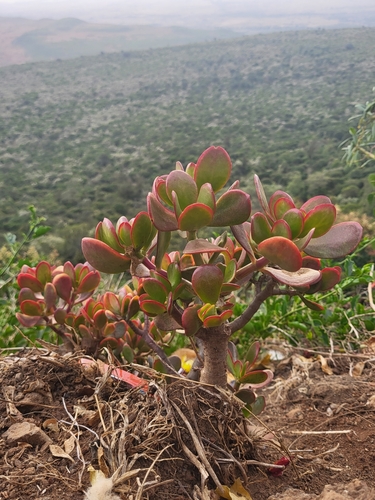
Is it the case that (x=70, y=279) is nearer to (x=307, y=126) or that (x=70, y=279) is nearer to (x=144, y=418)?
(x=144, y=418)

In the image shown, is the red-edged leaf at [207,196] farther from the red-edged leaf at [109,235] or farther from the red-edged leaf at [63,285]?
the red-edged leaf at [63,285]

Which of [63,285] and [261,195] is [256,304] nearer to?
[261,195]

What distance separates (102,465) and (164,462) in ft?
0.29

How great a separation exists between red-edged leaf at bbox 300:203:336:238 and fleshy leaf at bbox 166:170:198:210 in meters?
0.14

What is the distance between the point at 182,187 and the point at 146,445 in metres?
0.32

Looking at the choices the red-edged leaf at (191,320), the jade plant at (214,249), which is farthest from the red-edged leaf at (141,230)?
the red-edged leaf at (191,320)

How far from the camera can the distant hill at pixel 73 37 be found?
46.7m

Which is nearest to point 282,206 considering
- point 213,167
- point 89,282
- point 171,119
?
point 213,167

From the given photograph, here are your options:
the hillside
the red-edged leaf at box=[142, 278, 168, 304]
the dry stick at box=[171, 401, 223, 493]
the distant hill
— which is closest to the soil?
the dry stick at box=[171, 401, 223, 493]

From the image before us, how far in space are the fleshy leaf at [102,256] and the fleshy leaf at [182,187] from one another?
0.11m

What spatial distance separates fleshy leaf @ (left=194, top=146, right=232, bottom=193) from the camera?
0.59 m

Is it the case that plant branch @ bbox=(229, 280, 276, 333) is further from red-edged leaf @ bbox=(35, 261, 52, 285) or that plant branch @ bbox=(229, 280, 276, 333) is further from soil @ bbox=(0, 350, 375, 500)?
red-edged leaf @ bbox=(35, 261, 52, 285)

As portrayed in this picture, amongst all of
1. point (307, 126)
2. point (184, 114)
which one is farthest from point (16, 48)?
point (307, 126)

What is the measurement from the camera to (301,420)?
3.03ft
